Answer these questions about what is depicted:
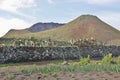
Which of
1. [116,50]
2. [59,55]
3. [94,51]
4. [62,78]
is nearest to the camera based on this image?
[62,78]

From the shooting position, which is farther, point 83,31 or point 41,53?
point 83,31

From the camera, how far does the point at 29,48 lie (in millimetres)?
56719

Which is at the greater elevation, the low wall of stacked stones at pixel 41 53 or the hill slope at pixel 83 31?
the hill slope at pixel 83 31

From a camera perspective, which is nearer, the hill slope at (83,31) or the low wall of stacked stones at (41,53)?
the low wall of stacked stones at (41,53)

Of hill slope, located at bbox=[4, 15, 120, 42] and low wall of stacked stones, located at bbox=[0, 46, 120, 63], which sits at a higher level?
hill slope, located at bbox=[4, 15, 120, 42]

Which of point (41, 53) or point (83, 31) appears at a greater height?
point (83, 31)

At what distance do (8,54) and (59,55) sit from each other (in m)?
10.9

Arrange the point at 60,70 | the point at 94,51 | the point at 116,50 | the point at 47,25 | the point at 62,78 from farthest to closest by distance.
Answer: the point at 47,25 → the point at 116,50 → the point at 94,51 → the point at 60,70 → the point at 62,78

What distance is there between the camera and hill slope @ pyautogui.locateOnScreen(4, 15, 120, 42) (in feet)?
432

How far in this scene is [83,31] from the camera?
459 feet

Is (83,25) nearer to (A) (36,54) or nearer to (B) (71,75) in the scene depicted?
(A) (36,54)

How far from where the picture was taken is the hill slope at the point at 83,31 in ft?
432

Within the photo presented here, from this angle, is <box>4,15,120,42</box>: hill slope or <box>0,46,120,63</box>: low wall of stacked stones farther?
<box>4,15,120,42</box>: hill slope

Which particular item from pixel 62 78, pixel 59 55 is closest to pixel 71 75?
pixel 62 78
